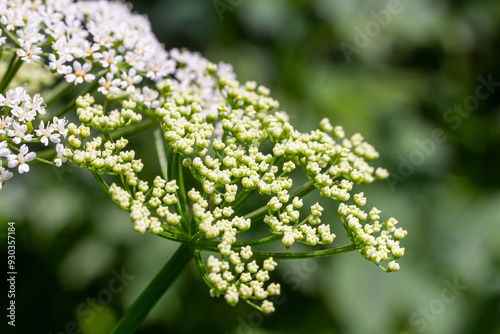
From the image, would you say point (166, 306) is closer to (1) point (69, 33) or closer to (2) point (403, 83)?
(1) point (69, 33)

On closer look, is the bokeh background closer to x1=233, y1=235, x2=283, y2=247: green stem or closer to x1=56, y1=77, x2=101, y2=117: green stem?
x1=56, y1=77, x2=101, y2=117: green stem

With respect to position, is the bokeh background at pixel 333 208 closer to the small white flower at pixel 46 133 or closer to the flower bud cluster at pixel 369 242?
the small white flower at pixel 46 133

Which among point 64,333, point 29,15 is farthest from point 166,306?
point 29,15

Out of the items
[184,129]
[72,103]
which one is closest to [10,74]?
[72,103]

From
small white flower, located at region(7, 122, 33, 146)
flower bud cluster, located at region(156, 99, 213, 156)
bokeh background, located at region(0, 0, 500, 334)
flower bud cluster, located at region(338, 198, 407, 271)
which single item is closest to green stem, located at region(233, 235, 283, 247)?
flower bud cluster, located at region(338, 198, 407, 271)

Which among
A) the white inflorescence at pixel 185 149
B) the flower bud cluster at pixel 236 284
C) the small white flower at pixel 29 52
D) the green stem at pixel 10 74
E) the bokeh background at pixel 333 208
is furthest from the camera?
the bokeh background at pixel 333 208

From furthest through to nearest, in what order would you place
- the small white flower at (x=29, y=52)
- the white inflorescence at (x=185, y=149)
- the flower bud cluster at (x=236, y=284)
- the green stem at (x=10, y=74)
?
the green stem at (x=10, y=74) → the small white flower at (x=29, y=52) → the white inflorescence at (x=185, y=149) → the flower bud cluster at (x=236, y=284)

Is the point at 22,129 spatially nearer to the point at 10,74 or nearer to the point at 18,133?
the point at 18,133

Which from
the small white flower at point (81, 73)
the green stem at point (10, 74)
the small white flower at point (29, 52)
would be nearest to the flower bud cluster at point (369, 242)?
the small white flower at point (81, 73)
